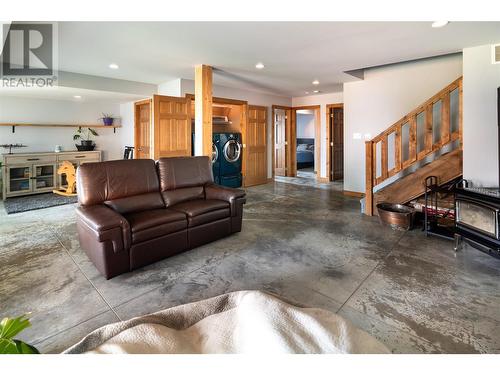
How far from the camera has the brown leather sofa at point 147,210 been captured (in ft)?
8.37

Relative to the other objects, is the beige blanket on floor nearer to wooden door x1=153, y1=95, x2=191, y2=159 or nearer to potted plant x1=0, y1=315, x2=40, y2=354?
potted plant x1=0, y1=315, x2=40, y2=354

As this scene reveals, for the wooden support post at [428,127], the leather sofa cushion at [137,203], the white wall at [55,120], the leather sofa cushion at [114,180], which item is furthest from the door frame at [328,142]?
the leather sofa cushion at [137,203]

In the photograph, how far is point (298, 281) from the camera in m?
2.47

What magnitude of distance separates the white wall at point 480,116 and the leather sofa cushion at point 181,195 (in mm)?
3591

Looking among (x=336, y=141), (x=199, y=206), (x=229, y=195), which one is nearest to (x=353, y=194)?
(x=336, y=141)

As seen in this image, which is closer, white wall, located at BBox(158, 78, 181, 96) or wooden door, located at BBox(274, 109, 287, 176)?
white wall, located at BBox(158, 78, 181, 96)

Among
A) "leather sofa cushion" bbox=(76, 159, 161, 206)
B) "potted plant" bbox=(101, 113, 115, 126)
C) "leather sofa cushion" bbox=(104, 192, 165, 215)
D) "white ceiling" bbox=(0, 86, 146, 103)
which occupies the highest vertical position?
"white ceiling" bbox=(0, 86, 146, 103)

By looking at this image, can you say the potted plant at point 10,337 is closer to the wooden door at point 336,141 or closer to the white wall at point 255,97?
the white wall at point 255,97

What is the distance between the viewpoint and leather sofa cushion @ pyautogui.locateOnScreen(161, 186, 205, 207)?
11.3ft

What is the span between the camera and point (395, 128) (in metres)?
4.37

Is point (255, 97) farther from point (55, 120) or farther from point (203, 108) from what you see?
point (55, 120)

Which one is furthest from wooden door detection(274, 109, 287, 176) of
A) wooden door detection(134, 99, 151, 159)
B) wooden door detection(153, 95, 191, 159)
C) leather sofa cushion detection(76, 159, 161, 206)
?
leather sofa cushion detection(76, 159, 161, 206)

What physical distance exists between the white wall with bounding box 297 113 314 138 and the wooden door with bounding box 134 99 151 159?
713 centimetres
